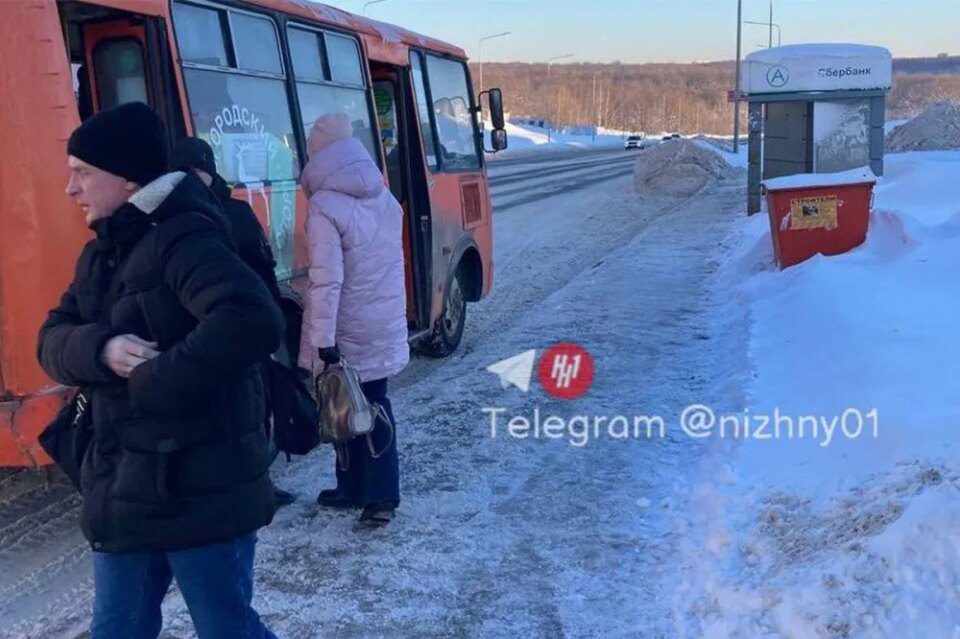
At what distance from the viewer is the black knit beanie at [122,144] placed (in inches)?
93.3

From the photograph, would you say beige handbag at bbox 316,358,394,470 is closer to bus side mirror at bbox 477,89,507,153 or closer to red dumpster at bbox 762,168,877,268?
bus side mirror at bbox 477,89,507,153

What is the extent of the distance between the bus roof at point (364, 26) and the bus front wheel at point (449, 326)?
6.24ft

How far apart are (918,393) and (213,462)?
4.11 meters

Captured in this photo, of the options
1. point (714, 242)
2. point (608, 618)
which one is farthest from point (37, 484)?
point (714, 242)

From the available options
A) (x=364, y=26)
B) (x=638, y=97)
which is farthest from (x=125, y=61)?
(x=638, y=97)

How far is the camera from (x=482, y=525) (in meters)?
4.83

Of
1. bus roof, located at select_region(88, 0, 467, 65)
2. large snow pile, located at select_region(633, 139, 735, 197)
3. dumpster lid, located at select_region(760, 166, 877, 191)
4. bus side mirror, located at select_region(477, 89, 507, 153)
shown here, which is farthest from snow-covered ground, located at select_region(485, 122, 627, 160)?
bus roof, located at select_region(88, 0, 467, 65)

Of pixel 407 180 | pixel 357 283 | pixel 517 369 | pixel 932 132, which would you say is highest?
pixel 407 180

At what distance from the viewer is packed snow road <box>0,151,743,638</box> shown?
3947 mm

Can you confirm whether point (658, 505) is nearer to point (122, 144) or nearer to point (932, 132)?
point (122, 144)

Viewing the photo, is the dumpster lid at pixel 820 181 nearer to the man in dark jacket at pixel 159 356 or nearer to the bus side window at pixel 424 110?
the bus side window at pixel 424 110

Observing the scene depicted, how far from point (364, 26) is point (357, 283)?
3.10 metres

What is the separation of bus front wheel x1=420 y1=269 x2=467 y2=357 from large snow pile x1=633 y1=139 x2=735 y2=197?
18150mm

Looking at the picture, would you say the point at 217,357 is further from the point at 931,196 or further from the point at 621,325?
the point at 931,196
